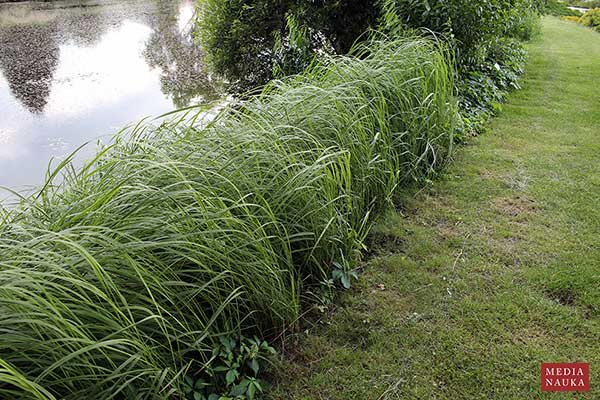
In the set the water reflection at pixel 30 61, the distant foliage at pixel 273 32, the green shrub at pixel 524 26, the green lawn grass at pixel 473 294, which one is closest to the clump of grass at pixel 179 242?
the green lawn grass at pixel 473 294

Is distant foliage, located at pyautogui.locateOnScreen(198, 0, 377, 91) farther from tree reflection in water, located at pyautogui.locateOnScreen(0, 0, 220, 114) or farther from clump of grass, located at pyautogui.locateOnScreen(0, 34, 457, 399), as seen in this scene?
clump of grass, located at pyautogui.locateOnScreen(0, 34, 457, 399)

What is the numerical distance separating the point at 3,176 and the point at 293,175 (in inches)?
155

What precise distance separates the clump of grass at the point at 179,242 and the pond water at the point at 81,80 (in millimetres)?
1653

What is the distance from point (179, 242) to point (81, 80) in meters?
6.82

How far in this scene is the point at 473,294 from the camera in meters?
1.94

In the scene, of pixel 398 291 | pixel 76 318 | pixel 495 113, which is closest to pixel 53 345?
pixel 76 318

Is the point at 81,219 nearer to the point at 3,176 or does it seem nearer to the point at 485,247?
the point at 485,247

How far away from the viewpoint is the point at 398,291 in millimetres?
1987

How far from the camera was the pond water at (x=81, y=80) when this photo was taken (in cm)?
518

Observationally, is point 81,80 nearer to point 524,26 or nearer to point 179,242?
point 524,26

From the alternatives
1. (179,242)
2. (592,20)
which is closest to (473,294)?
(179,242)

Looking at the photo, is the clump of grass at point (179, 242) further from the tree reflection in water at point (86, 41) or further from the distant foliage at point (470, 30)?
the tree reflection in water at point (86, 41)

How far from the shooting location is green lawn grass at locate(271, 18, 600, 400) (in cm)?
157

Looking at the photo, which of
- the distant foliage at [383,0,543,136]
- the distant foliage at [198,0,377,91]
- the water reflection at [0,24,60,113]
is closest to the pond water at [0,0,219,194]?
the water reflection at [0,24,60,113]
